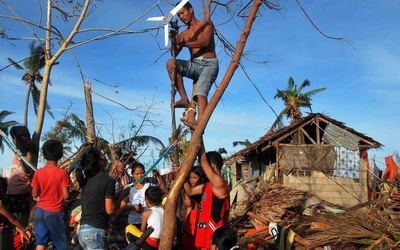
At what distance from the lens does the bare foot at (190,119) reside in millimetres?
4539

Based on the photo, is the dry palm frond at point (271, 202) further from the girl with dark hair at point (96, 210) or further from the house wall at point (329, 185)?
the house wall at point (329, 185)

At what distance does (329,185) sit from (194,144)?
13852mm

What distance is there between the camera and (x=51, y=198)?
483 cm

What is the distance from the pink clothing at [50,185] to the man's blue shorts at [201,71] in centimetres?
168

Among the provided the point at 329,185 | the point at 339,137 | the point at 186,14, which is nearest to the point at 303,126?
the point at 339,137

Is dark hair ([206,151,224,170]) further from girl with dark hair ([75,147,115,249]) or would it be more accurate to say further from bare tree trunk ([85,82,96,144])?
bare tree trunk ([85,82,96,144])

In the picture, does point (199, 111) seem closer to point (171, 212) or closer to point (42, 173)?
point (171, 212)

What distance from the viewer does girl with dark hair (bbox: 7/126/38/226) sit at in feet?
18.8

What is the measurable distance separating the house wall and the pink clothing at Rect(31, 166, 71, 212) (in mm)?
12736

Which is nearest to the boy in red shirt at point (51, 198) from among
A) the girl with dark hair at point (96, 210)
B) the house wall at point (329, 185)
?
the girl with dark hair at point (96, 210)

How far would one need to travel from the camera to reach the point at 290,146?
17422 mm

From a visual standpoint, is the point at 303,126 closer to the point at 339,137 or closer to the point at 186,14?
the point at 339,137

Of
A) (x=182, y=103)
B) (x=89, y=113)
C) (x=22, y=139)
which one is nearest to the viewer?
(x=182, y=103)

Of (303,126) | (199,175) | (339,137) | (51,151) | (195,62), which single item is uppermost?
(303,126)
